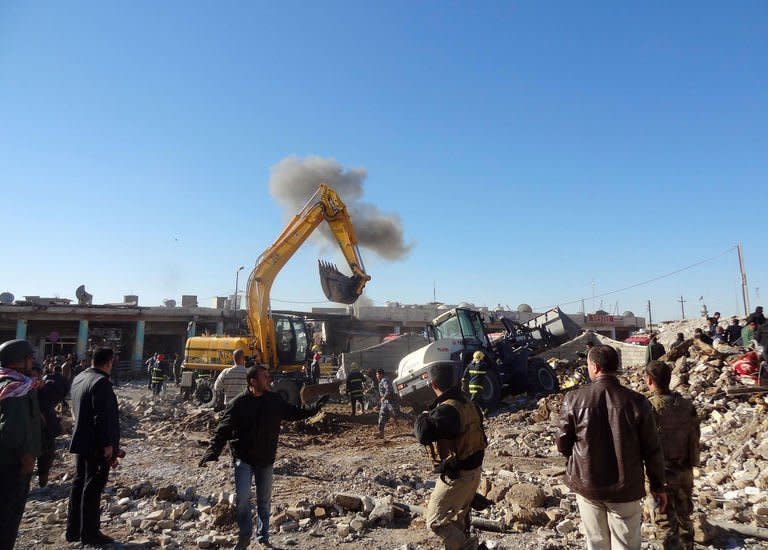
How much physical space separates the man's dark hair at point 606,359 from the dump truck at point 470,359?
28.2 feet

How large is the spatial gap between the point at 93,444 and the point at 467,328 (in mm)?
9977

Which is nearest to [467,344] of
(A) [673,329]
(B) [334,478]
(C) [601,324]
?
(B) [334,478]

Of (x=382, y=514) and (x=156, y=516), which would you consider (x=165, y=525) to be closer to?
(x=156, y=516)

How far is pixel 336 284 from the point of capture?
14875 millimetres

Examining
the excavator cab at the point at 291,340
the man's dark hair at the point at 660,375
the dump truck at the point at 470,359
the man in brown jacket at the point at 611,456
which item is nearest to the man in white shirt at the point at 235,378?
the dump truck at the point at 470,359

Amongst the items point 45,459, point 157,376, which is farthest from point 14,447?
point 157,376

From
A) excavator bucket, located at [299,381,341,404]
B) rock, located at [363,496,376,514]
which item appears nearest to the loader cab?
excavator bucket, located at [299,381,341,404]

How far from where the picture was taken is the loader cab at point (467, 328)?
13070mm

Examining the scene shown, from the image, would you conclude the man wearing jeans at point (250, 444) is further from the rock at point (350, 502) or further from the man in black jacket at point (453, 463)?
the man in black jacket at point (453, 463)

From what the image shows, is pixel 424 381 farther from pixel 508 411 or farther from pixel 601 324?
pixel 601 324

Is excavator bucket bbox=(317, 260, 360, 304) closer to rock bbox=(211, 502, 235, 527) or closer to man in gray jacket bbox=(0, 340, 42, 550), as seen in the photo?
rock bbox=(211, 502, 235, 527)

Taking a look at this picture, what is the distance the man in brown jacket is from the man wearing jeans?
247 centimetres

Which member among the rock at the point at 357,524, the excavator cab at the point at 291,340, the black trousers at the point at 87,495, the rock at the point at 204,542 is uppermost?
the excavator cab at the point at 291,340

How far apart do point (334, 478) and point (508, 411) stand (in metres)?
6.44
